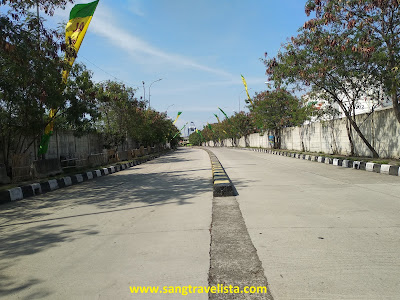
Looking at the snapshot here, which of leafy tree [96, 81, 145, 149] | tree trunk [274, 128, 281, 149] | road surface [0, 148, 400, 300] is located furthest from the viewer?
tree trunk [274, 128, 281, 149]

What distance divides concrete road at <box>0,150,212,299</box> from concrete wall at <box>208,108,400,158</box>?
35.9 feet

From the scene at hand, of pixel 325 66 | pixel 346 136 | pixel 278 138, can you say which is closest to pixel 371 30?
pixel 325 66

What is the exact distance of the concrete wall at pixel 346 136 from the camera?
47.3 ft

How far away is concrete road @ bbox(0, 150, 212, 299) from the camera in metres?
3.20

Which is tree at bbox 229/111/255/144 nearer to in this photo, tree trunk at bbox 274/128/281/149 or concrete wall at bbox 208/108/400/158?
tree trunk at bbox 274/128/281/149

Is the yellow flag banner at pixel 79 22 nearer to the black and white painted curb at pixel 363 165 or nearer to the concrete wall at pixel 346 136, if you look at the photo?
the black and white painted curb at pixel 363 165

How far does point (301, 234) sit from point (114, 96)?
20.4m

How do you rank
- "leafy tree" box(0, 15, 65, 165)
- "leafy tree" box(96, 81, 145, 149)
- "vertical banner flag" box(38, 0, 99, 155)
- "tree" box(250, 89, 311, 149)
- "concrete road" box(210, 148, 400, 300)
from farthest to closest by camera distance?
"tree" box(250, 89, 311, 149) < "leafy tree" box(96, 81, 145, 149) < "vertical banner flag" box(38, 0, 99, 155) < "leafy tree" box(0, 15, 65, 165) < "concrete road" box(210, 148, 400, 300)

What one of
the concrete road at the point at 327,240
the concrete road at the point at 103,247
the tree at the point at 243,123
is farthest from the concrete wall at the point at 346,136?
the tree at the point at 243,123

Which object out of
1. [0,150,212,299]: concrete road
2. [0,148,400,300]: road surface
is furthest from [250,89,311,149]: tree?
[0,150,212,299]: concrete road

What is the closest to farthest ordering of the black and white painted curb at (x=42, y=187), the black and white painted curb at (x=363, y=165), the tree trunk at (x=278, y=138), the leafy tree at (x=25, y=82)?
the leafy tree at (x=25, y=82) → the black and white painted curb at (x=42, y=187) → the black and white painted curb at (x=363, y=165) → the tree trunk at (x=278, y=138)

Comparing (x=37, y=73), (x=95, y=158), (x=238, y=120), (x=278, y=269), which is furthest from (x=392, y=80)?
(x=238, y=120)

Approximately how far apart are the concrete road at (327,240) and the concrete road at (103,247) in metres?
0.84

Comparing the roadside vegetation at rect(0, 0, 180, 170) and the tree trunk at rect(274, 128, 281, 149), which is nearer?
the roadside vegetation at rect(0, 0, 180, 170)
